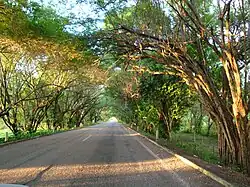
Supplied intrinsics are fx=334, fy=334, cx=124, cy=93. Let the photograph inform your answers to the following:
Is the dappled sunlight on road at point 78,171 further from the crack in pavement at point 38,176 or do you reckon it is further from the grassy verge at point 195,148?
the grassy verge at point 195,148

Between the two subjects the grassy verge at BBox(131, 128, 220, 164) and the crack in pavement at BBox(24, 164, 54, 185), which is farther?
the grassy verge at BBox(131, 128, 220, 164)

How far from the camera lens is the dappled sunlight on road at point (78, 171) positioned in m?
8.88

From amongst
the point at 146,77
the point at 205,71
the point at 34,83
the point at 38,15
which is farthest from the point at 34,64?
the point at 205,71

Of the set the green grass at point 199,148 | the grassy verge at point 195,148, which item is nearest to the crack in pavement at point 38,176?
the grassy verge at point 195,148

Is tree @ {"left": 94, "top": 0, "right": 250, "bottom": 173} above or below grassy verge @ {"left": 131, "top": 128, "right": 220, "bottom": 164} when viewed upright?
above

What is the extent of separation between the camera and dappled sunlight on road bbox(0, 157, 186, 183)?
888 cm

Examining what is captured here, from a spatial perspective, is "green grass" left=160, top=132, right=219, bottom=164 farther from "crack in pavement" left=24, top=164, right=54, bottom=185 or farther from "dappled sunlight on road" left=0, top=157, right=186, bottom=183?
"crack in pavement" left=24, top=164, right=54, bottom=185

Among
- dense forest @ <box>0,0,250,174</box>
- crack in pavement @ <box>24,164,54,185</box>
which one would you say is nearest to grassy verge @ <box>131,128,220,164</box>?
dense forest @ <box>0,0,250,174</box>

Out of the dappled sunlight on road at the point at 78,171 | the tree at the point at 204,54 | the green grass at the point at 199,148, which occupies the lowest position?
the green grass at the point at 199,148

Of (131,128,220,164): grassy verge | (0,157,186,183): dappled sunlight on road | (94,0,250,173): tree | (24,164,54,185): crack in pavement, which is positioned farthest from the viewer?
(131,128,220,164): grassy verge

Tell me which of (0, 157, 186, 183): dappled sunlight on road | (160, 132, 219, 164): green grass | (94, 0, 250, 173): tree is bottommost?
(160, 132, 219, 164): green grass

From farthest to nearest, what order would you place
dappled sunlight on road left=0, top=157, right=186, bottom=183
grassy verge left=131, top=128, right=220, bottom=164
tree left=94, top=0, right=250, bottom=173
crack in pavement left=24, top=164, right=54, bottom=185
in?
grassy verge left=131, top=128, right=220, bottom=164
tree left=94, top=0, right=250, bottom=173
dappled sunlight on road left=0, top=157, right=186, bottom=183
crack in pavement left=24, top=164, right=54, bottom=185

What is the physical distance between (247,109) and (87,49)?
9562mm

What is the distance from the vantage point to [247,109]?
1125 cm
